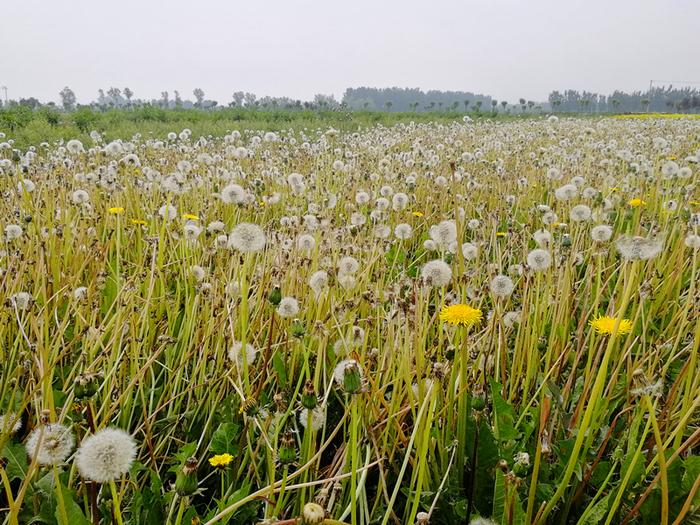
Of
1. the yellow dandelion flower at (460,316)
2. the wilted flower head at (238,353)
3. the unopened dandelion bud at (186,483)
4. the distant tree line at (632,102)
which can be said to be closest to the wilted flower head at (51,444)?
the unopened dandelion bud at (186,483)

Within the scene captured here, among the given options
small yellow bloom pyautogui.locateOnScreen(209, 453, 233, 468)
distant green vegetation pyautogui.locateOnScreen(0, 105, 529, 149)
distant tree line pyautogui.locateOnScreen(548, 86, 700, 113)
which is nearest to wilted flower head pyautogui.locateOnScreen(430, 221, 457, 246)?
small yellow bloom pyautogui.locateOnScreen(209, 453, 233, 468)

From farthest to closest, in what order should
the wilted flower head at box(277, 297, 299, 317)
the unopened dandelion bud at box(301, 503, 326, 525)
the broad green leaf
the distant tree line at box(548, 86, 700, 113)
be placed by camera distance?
the distant tree line at box(548, 86, 700, 113) → the wilted flower head at box(277, 297, 299, 317) → the broad green leaf → the unopened dandelion bud at box(301, 503, 326, 525)

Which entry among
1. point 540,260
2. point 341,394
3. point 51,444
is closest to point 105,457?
point 51,444

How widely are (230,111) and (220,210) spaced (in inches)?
728

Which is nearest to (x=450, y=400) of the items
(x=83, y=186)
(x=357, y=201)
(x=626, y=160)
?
(x=357, y=201)

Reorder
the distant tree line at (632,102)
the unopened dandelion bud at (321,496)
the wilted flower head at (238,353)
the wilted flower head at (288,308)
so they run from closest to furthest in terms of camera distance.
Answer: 1. the unopened dandelion bud at (321,496)
2. the wilted flower head at (238,353)
3. the wilted flower head at (288,308)
4. the distant tree line at (632,102)

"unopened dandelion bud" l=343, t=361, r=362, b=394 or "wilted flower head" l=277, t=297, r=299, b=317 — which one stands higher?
"unopened dandelion bud" l=343, t=361, r=362, b=394

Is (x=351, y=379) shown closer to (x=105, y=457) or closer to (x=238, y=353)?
(x=105, y=457)

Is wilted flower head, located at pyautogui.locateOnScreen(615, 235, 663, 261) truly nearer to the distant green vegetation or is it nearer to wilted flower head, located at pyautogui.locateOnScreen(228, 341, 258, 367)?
wilted flower head, located at pyautogui.locateOnScreen(228, 341, 258, 367)

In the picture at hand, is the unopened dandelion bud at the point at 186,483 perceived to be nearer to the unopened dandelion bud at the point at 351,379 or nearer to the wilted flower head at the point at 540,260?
the unopened dandelion bud at the point at 351,379

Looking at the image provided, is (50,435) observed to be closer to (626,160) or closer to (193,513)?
(193,513)

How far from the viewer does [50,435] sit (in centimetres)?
105

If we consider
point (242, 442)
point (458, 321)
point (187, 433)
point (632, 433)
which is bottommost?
point (187, 433)

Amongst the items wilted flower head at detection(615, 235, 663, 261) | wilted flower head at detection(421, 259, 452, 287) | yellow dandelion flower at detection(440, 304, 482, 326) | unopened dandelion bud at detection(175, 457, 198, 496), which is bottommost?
unopened dandelion bud at detection(175, 457, 198, 496)
